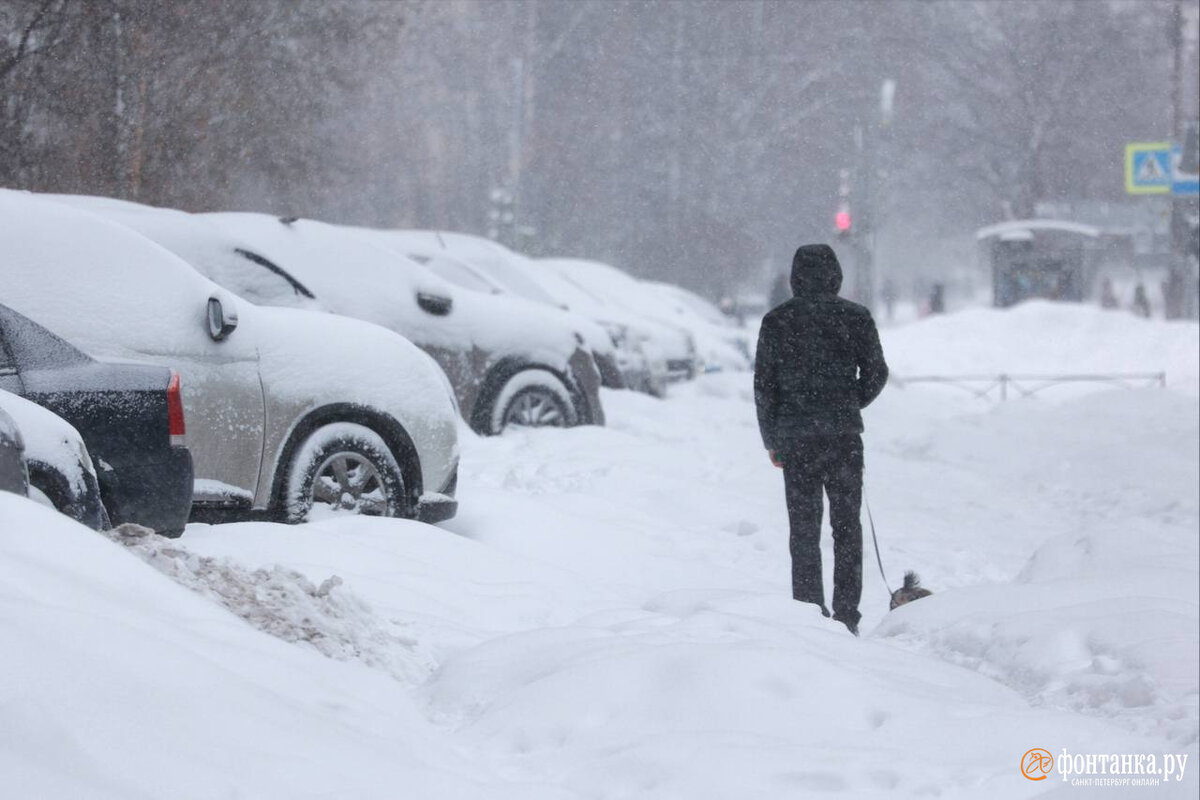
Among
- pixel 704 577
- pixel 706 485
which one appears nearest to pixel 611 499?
pixel 706 485

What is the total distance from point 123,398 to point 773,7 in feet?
133

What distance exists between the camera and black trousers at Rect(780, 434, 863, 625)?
6.24 meters

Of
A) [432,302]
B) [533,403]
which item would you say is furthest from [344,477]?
[533,403]

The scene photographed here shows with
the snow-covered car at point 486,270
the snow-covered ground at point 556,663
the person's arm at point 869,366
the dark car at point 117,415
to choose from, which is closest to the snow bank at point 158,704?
the snow-covered ground at point 556,663

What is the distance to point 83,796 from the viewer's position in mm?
2686

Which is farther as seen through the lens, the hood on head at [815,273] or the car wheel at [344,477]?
the car wheel at [344,477]

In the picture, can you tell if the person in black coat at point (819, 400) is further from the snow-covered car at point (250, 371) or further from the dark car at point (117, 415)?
the dark car at point (117, 415)

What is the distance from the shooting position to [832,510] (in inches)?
249

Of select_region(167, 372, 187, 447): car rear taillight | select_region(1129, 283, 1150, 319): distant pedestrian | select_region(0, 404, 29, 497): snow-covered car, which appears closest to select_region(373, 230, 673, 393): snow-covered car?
select_region(167, 372, 187, 447): car rear taillight

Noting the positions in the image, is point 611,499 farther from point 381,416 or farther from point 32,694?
point 32,694

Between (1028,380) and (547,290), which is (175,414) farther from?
(1028,380)

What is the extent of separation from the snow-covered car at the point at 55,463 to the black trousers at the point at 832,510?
2.71m

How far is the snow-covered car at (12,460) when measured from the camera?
4.42 metres

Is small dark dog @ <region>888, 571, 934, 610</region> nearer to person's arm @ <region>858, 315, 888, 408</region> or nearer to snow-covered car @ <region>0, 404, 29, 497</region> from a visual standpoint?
person's arm @ <region>858, 315, 888, 408</region>
